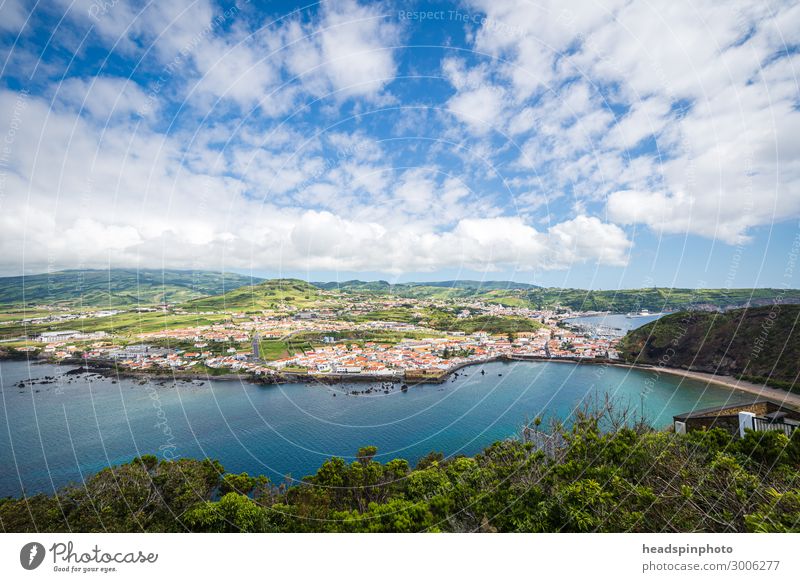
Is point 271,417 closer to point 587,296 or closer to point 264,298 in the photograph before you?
point 264,298

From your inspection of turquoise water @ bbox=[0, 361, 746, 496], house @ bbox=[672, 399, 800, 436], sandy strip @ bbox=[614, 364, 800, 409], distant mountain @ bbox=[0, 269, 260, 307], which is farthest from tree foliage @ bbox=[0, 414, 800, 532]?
distant mountain @ bbox=[0, 269, 260, 307]

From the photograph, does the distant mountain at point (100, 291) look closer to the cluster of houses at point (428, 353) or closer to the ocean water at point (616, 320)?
the cluster of houses at point (428, 353)

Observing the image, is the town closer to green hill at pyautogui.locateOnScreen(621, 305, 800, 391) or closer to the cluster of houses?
the cluster of houses

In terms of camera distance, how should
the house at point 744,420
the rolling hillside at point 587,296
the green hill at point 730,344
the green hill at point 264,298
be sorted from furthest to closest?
the rolling hillside at point 587,296 < the green hill at point 264,298 < the green hill at point 730,344 < the house at point 744,420

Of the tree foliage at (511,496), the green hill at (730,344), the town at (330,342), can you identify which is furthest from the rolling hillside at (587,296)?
the tree foliage at (511,496)
